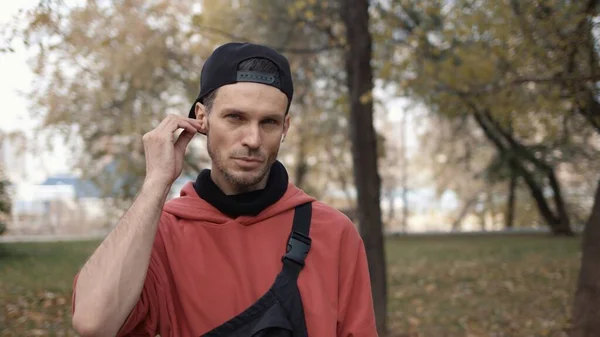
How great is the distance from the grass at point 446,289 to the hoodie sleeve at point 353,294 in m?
6.45

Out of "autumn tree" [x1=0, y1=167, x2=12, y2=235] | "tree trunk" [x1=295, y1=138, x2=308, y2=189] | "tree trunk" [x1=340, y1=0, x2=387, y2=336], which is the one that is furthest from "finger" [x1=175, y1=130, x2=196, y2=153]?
"tree trunk" [x1=295, y1=138, x2=308, y2=189]

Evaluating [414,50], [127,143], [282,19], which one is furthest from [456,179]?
[414,50]

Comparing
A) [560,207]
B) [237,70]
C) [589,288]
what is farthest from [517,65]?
[560,207]

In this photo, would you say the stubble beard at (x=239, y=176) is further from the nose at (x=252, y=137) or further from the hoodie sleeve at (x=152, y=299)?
the hoodie sleeve at (x=152, y=299)

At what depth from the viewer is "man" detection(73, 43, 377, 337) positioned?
2.16 m

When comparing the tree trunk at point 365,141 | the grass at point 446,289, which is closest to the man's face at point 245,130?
the tree trunk at point 365,141

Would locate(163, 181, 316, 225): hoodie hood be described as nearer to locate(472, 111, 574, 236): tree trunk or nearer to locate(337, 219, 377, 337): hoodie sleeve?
locate(337, 219, 377, 337): hoodie sleeve

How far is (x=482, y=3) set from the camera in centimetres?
1121

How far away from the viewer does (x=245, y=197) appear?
233 centimetres

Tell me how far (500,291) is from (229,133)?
34.9ft

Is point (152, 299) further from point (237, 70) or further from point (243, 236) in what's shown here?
point (237, 70)

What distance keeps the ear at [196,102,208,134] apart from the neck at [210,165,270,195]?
135 millimetres

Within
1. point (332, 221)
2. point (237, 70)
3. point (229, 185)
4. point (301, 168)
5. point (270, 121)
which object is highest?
point (301, 168)

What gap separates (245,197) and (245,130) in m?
0.23
